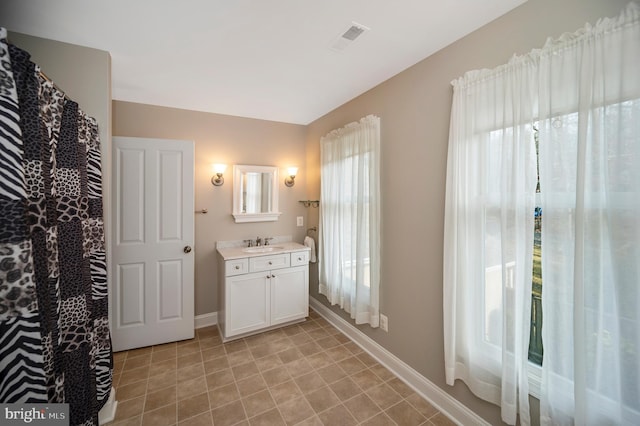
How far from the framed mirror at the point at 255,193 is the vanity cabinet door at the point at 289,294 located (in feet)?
2.72

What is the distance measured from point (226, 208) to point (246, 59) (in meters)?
1.77

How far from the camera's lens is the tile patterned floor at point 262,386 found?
1.72m

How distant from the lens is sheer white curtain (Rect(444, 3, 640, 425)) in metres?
1.02

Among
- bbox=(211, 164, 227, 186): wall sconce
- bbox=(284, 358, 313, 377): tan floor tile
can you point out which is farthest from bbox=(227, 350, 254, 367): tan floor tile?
bbox=(211, 164, 227, 186): wall sconce

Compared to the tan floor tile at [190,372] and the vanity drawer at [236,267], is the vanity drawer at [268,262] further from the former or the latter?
the tan floor tile at [190,372]

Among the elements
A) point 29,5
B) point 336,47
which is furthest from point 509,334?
point 29,5

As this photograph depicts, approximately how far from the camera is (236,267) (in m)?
2.67

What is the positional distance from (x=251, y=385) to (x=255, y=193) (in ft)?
6.86

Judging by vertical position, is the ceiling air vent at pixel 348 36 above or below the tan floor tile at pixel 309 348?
above

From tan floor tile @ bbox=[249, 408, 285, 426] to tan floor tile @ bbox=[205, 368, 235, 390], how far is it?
1.51 ft

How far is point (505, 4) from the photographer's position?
54.0 inches

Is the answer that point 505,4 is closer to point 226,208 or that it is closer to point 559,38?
point 559,38

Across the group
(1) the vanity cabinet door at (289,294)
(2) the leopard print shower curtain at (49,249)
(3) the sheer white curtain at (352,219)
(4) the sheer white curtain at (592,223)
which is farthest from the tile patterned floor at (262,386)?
(4) the sheer white curtain at (592,223)

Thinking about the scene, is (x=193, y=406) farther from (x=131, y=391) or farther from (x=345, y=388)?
(x=345, y=388)
